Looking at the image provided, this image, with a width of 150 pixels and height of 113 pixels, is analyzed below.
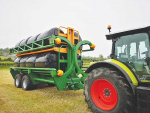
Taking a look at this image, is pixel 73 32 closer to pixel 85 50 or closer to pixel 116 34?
pixel 85 50

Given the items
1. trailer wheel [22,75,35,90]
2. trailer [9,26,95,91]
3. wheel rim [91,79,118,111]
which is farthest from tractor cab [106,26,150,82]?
trailer wheel [22,75,35,90]

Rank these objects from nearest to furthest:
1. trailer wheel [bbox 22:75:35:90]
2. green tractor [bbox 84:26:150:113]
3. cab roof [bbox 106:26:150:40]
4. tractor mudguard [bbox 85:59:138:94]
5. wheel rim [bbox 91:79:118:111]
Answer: green tractor [bbox 84:26:150:113]
tractor mudguard [bbox 85:59:138:94]
cab roof [bbox 106:26:150:40]
wheel rim [bbox 91:79:118:111]
trailer wheel [bbox 22:75:35:90]

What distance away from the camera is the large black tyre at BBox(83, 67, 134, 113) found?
2.75 m

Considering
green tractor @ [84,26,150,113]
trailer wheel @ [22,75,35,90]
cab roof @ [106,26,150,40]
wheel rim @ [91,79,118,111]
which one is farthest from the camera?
trailer wheel @ [22,75,35,90]

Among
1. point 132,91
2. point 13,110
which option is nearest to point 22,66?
point 13,110

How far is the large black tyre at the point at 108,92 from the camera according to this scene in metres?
2.75

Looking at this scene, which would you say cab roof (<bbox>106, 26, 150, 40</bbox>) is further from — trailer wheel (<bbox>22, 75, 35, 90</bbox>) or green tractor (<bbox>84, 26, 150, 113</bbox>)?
trailer wheel (<bbox>22, 75, 35, 90</bbox>)

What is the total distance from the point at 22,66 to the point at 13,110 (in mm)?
4031

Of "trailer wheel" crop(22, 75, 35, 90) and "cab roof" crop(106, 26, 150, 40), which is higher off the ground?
"cab roof" crop(106, 26, 150, 40)

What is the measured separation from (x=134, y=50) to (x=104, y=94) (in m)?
1.37

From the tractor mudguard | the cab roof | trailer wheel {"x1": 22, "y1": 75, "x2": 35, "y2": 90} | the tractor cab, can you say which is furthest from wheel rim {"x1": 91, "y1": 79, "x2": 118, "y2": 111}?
trailer wheel {"x1": 22, "y1": 75, "x2": 35, "y2": 90}

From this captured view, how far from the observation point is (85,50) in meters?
6.75

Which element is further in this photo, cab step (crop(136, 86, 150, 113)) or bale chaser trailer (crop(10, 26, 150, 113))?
bale chaser trailer (crop(10, 26, 150, 113))

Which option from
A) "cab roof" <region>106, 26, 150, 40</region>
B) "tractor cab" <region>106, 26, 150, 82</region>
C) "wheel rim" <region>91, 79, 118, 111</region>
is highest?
"cab roof" <region>106, 26, 150, 40</region>
